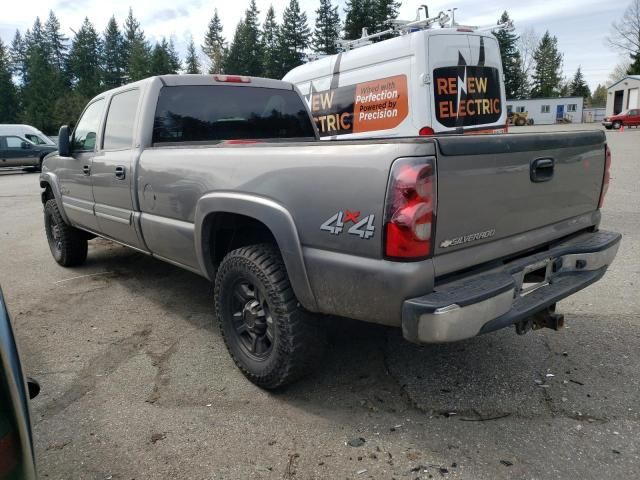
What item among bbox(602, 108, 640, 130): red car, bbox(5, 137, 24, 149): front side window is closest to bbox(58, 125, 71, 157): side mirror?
bbox(5, 137, 24, 149): front side window

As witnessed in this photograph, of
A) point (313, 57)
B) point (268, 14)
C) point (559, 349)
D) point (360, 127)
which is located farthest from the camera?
point (268, 14)

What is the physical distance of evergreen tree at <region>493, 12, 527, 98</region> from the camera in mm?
72438

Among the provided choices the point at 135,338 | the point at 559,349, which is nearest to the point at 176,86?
the point at 135,338

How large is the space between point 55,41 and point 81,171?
86.7 meters

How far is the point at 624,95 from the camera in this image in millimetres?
50906

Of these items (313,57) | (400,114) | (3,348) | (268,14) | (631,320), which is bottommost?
(631,320)

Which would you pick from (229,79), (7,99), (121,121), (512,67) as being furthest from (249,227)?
(512,67)

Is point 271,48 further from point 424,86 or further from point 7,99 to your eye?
point 424,86

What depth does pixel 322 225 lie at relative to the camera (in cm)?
246

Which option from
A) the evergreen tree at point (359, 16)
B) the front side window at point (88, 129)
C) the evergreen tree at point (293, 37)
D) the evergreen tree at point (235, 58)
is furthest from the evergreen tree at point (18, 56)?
the front side window at point (88, 129)

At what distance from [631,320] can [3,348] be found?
4047 mm

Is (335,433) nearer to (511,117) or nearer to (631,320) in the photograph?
(631,320)

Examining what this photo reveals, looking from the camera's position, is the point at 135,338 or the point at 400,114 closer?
the point at 135,338

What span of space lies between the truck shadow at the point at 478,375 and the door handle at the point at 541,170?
121cm
